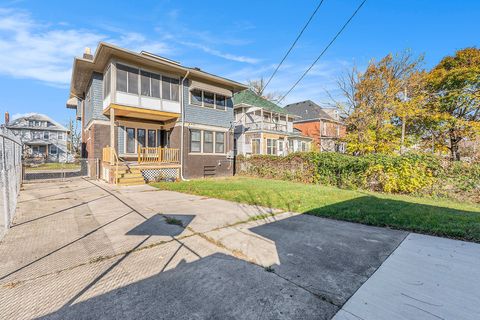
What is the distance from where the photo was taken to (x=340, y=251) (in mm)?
3426

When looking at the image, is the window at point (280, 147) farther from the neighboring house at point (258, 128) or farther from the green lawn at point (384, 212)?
the green lawn at point (384, 212)

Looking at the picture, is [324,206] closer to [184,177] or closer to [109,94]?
[184,177]

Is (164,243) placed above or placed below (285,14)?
below

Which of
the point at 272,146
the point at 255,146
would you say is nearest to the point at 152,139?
the point at 255,146

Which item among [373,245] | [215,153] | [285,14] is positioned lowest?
[373,245]

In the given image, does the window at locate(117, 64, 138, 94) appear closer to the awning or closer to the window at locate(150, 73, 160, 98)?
the window at locate(150, 73, 160, 98)

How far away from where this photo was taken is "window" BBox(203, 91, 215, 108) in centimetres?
1484

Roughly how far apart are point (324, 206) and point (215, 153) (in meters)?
9.98

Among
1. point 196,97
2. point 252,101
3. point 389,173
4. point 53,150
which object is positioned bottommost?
point 389,173

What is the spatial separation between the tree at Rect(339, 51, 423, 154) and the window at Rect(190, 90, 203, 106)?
10553 millimetres

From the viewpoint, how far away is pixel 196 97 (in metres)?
14.4

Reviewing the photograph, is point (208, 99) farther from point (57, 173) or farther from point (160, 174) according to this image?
point (57, 173)

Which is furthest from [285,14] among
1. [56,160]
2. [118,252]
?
[56,160]

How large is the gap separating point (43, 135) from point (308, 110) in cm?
4345
